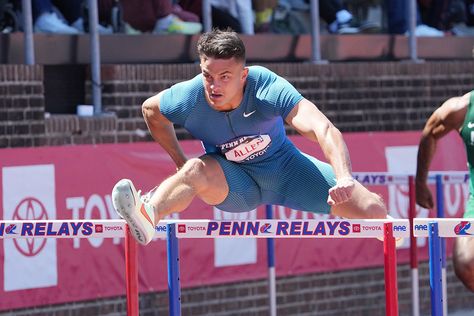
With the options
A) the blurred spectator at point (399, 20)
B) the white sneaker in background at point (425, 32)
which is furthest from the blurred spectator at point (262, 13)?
the white sneaker in background at point (425, 32)

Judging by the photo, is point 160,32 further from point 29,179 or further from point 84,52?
point 29,179

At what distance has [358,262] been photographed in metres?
11.4

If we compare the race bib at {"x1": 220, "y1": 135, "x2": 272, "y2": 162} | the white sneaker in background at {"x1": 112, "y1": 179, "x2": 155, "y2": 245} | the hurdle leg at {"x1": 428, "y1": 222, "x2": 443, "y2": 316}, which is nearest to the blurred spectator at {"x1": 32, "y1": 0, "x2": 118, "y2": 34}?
the race bib at {"x1": 220, "y1": 135, "x2": 272, "y2": 162}

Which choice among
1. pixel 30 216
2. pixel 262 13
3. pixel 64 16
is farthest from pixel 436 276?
pixel 262 13

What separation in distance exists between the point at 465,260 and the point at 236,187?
76.7 inches

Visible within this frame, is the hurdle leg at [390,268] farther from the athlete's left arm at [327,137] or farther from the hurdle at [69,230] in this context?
the hurdle at [69,230]

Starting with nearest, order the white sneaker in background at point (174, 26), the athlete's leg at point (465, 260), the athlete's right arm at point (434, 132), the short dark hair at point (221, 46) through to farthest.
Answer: the short dark hair at point (221, 46), the athlete's leg at point (465, 260), the athlete's right arm at point (434, 132), the white sneaker in background at point (174, 26)

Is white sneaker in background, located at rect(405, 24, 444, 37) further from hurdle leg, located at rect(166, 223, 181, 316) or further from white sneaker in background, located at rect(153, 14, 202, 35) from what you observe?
hurdle leg, located at rect(166, 223, 181, 316)

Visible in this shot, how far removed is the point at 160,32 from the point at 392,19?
291 cm

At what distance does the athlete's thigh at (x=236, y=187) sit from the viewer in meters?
6.83

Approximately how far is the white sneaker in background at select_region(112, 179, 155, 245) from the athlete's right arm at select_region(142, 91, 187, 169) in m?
1.02

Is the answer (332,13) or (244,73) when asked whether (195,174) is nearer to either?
(244,73)

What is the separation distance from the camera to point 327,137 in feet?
20.2

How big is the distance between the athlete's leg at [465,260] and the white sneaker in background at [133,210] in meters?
2.69
